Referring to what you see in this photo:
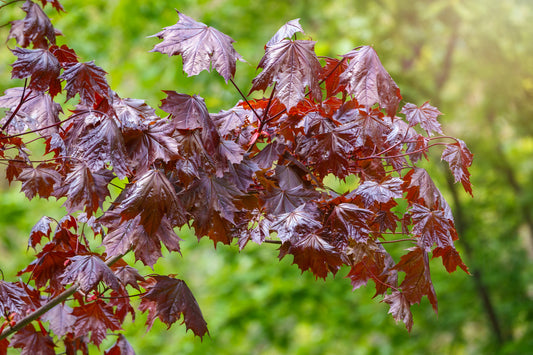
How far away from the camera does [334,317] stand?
4.98 m

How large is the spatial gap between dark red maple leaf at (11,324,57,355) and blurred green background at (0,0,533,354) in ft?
9.21

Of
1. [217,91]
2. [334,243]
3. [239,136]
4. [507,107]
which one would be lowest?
[334,243]

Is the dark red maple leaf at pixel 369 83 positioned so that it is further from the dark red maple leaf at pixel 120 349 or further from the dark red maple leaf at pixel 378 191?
the dark red maple leaf at pixel 120 349

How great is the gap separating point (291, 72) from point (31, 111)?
0.74 m

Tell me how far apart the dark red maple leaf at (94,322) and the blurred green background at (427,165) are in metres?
2.84

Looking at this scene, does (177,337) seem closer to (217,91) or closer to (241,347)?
(241,347)

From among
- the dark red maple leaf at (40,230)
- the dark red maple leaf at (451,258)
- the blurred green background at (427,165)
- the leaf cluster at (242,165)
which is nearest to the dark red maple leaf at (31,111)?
the leaf cluster at (242,165)

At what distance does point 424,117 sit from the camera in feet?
4.91

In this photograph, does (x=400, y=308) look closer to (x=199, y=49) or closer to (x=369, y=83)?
(x=369, y=83)

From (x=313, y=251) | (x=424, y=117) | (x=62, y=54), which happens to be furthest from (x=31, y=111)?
(x=424, y=117)

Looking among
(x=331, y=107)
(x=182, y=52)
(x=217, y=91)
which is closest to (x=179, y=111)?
(x=182, y=52)

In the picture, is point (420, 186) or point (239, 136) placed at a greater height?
point (239, 136)

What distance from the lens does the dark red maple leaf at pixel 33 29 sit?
140cm

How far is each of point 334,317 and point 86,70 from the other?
13.7 feet
